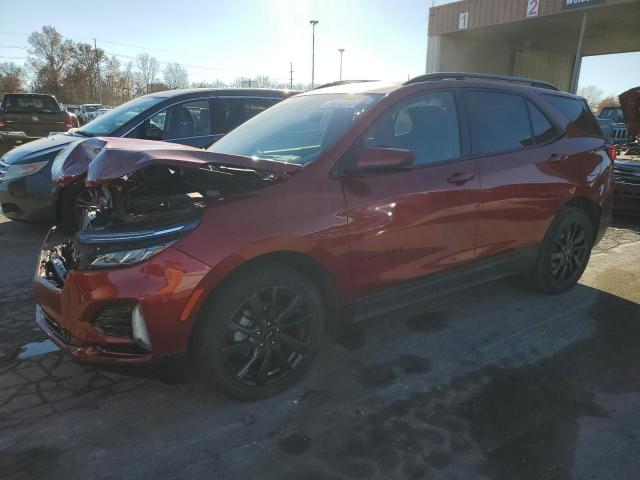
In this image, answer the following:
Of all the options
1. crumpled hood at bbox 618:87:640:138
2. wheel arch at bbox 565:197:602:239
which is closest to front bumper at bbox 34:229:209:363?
wheel arch at bbox 565:197:602:239

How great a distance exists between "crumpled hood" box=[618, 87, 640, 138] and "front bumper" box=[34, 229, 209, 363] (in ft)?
38.9

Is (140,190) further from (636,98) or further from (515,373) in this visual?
(636,98)

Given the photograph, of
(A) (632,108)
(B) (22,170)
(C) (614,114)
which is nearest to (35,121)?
(B) (22,170)

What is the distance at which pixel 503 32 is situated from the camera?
2173 cm

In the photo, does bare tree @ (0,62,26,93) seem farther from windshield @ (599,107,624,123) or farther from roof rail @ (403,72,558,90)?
roof rail @ (403,72,558,90)

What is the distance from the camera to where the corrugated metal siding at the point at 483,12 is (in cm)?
1720

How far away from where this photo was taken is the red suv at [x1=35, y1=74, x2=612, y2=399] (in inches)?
89.7

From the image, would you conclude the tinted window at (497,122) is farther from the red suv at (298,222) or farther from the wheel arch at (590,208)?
the wheel arch at (590,208)

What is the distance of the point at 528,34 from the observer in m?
22.5

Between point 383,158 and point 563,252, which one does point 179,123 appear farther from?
point 563,252

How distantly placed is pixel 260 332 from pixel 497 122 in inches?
95.4

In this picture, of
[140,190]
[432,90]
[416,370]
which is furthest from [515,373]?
[140,190]

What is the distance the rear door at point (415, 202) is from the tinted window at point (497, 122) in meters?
0.18

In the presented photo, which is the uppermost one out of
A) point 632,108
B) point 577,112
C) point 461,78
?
point 632,108
